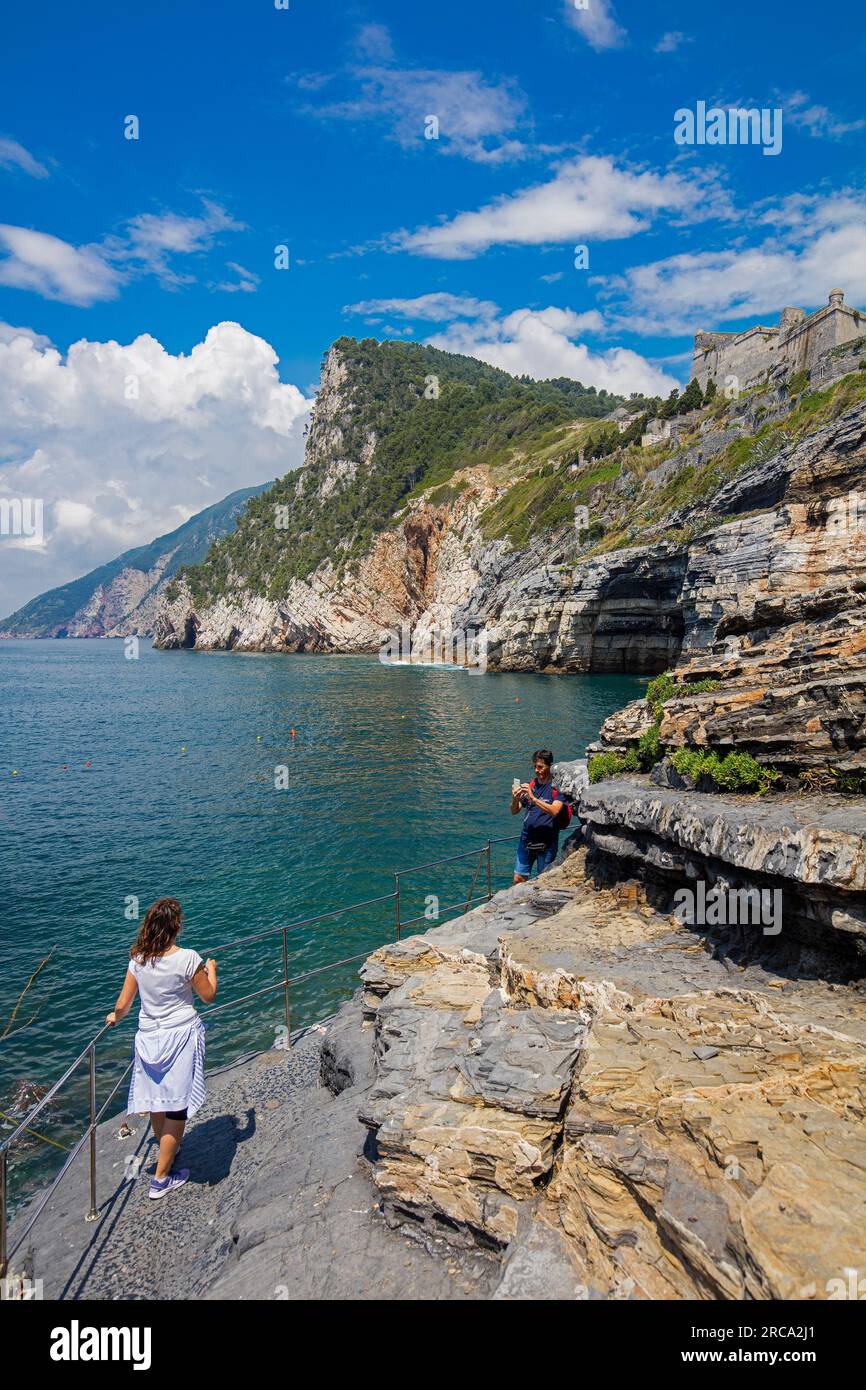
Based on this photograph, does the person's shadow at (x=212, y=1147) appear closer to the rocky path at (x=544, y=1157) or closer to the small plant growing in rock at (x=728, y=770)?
the rocky path at (x=544, y=1157)

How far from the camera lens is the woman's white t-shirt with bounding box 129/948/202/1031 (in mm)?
6188

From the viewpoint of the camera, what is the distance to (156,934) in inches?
245

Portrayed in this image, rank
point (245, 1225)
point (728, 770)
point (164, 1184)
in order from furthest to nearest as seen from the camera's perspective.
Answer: point (728, 770) → point (164, 1184) → point (245, 1225)

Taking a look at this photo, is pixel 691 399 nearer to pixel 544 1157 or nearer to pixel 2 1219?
pixel 544 1157

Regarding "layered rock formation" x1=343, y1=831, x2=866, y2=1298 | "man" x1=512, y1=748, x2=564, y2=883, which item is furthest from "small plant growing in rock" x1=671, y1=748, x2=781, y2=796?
"layered rock formation" x1=343, y1=831, x2=866, y2=1298

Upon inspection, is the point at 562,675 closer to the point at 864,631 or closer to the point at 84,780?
the point at 84,780

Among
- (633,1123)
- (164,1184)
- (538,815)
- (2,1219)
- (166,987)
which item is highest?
(538,815)

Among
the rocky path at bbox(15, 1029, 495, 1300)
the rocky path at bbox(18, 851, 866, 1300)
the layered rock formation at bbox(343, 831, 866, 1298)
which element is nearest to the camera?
the layered rock formation at bbox(343, 831, 866, 1298)

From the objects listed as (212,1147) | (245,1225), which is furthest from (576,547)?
(245,1225)

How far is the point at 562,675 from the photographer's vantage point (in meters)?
73.9

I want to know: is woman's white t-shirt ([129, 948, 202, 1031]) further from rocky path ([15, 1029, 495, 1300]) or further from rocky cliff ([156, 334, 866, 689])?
rocky cliff ([156, 334, 866, 689])

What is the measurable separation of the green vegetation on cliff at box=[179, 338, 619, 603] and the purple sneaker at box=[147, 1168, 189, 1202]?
11677 cm

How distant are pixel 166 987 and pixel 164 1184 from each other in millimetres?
2622

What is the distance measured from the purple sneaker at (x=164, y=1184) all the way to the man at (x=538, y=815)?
637cm
